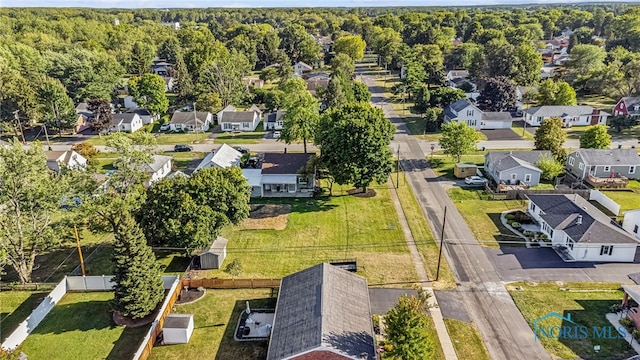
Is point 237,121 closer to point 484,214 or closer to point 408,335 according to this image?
point 484,214

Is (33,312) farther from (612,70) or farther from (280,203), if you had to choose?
(612,70)

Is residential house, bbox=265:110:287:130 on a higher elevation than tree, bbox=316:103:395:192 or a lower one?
lower

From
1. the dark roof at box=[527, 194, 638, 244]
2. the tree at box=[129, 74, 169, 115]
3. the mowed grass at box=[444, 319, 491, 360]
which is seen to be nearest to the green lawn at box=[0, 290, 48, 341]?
the mowed grass at box=[444, 319, 491, 360]

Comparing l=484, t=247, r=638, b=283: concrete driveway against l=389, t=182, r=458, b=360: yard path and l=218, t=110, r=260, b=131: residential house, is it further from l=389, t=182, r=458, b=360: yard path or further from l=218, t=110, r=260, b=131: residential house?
l=218, t=110, r=260, b=131: residential house

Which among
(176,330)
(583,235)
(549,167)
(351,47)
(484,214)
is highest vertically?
(351,47)

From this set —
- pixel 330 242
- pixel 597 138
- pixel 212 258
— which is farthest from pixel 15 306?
pixel 597 138

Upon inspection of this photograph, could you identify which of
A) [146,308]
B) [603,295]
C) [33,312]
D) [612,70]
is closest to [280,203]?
[146,308]
